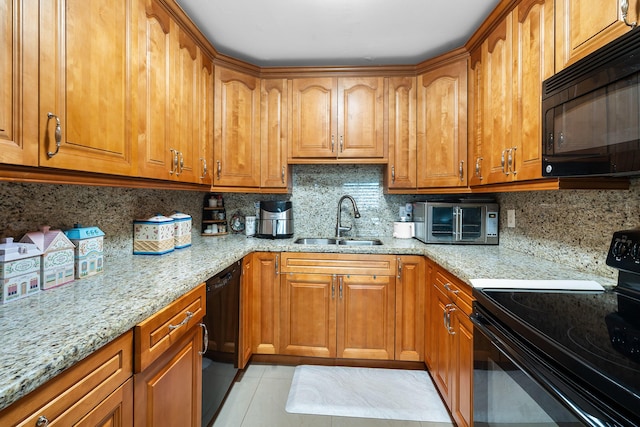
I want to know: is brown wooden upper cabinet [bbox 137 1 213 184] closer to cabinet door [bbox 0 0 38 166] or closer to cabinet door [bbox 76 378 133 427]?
cabinet door [bbox 0 0 38 166]

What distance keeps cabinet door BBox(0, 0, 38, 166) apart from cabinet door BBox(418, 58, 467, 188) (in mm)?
2155

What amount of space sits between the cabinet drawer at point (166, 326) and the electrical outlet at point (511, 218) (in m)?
1.96

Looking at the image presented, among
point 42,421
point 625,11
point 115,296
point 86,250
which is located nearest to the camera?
point 42,421

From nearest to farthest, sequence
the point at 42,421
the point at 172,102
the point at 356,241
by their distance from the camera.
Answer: the point at 42,421 → the point at 172,102 → the point at 356,241

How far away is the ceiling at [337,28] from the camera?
1.70 metres

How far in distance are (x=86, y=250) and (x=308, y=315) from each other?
4.54ft

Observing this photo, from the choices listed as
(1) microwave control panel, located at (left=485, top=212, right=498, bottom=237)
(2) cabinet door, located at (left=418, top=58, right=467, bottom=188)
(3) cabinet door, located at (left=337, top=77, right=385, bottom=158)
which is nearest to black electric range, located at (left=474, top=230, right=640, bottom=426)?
(1) microwave control panel, located at (left=485, top=212, right=498, bottom=237)

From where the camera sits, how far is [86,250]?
1244mm

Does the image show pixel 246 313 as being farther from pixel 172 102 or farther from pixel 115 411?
pixel 172 102

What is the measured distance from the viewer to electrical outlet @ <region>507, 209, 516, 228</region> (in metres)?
2.01

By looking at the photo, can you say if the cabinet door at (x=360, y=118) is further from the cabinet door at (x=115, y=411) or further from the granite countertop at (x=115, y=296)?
the cabinet door at (x=115, y=411)

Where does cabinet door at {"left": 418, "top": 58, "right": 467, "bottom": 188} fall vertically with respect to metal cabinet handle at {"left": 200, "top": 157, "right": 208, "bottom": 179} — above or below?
above

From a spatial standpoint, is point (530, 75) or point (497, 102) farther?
point (497, 102)

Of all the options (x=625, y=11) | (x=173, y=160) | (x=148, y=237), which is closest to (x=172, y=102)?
(x=173, y=160)
